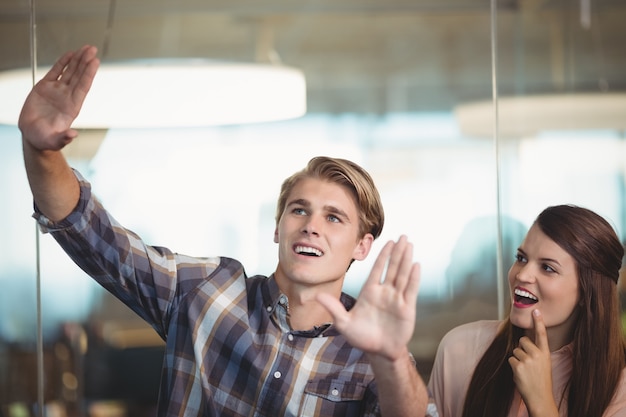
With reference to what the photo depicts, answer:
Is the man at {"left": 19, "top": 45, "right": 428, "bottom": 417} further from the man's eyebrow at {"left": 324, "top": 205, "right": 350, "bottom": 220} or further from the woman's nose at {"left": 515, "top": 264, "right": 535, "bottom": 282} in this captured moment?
the woman's nose at {"left": 515, "top": 264, "right": 535, "bottom": 282}

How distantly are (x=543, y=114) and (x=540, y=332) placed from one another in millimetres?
1457

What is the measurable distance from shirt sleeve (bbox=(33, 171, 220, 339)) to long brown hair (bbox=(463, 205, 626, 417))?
724 mm

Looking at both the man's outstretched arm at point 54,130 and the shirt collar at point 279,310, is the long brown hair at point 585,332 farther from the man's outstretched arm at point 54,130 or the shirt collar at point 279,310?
the man's outstretched arm at point 54,130

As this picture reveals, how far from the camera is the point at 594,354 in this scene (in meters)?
2.23

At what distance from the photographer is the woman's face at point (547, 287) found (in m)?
2.27

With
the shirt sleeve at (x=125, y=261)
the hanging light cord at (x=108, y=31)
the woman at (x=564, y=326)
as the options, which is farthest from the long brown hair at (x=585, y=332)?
the hanging light cord at (x=108, y=31)

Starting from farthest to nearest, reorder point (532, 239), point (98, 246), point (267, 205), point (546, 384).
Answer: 1. point (267, 205)
2. point (532, 239)
3. point (546, 384)
4. point (98, 246)

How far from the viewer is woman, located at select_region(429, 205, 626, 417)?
2.22 metres

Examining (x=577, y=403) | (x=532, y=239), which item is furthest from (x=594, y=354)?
(x=532, y=239)

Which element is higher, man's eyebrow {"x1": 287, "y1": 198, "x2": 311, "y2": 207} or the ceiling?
the ceiling

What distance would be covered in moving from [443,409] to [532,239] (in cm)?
48

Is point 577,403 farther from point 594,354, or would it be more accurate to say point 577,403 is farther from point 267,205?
point 267,205

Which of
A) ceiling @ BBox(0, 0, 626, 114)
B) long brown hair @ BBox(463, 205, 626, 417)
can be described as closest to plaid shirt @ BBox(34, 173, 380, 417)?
long brown hair @ BBox(463, 205, 626, 417)

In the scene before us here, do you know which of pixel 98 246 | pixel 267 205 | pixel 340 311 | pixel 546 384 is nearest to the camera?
pixel 340 311
